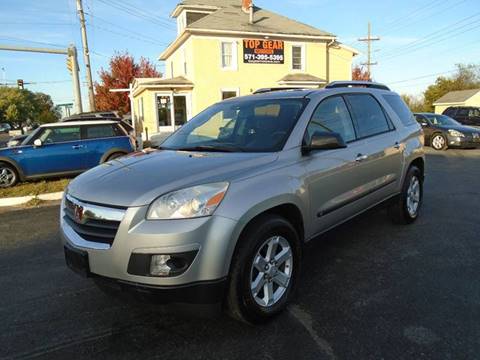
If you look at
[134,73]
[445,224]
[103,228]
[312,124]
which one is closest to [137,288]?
[103,228]

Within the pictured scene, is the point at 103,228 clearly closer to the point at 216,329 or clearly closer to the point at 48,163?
the point at 216,329

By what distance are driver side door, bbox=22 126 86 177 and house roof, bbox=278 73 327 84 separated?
15.3 meters

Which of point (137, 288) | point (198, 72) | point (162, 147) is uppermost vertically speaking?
point (198, 72)

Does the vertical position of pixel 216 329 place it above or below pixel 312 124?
below

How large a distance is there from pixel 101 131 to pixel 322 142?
8597mm

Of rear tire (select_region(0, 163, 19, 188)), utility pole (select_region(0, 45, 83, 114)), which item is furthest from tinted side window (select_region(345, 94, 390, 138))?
utility pole (select_region(0, 45, 83, 114))

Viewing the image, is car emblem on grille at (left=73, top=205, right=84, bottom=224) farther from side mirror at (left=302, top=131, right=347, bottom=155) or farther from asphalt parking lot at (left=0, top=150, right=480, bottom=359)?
side mirror at (left=302, top=131, right=347, bottom=155)

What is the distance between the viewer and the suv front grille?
8.79 ft

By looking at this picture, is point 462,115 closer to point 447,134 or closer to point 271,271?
point 447,134

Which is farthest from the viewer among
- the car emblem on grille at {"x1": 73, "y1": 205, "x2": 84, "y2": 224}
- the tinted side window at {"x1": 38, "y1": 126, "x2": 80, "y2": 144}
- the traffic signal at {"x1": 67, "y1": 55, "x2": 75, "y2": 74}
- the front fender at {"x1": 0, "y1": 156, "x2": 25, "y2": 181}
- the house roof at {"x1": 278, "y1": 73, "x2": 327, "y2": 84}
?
the house roof at {"x1": 278, "y1": 73, "x2": 327, "y2": 84}

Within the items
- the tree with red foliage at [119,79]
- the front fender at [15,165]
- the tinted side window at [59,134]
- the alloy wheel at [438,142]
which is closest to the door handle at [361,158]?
the tinted side window at [59,134]

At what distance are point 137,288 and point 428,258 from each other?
3.18m

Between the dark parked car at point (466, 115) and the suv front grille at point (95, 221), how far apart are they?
25.7m

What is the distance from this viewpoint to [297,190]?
3.29m
